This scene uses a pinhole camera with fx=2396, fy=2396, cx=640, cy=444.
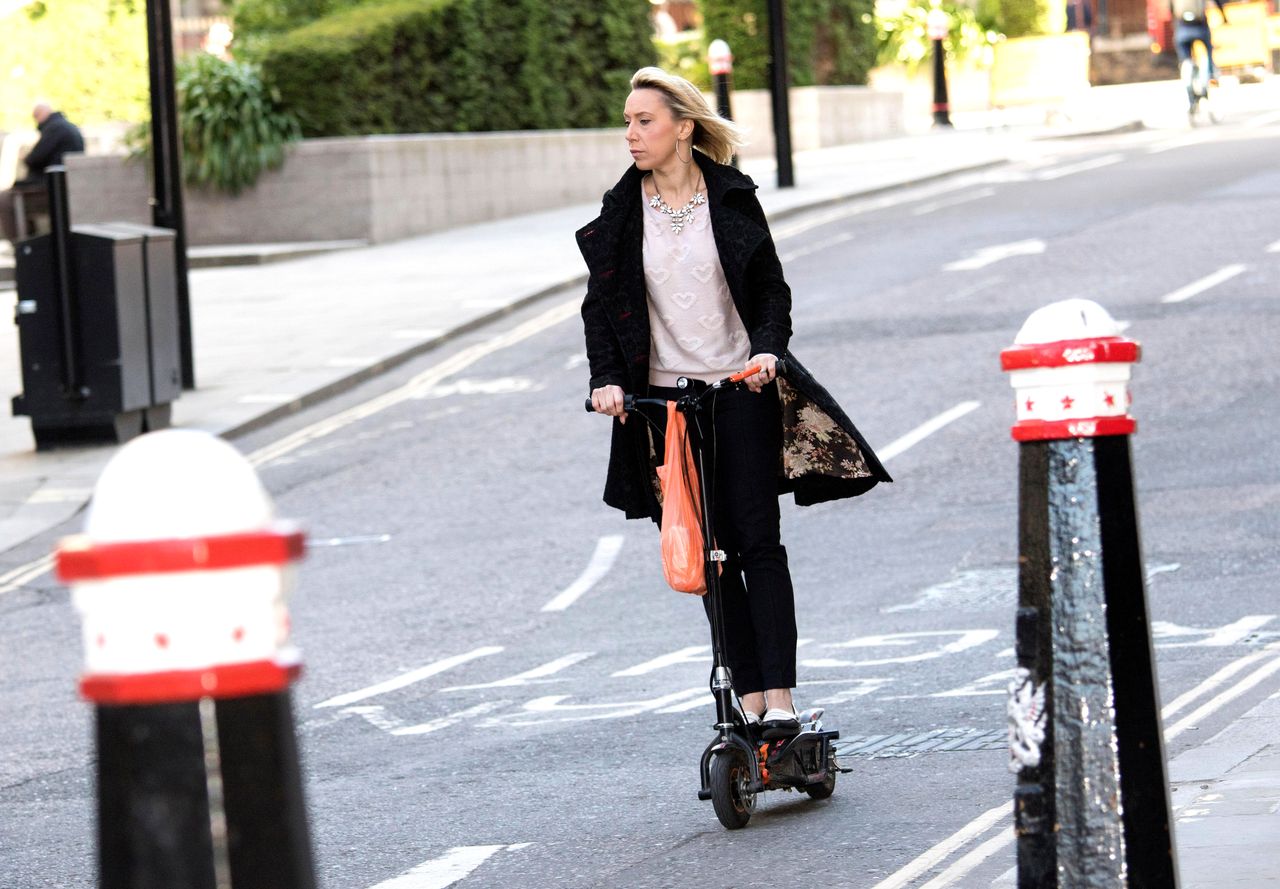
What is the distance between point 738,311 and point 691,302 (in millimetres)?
129

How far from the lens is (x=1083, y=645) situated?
151 inches

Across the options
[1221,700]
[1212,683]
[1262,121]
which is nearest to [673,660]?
[1212,683]

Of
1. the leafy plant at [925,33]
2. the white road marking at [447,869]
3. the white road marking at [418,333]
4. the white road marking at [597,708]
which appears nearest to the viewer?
the white road marking at [447,869]

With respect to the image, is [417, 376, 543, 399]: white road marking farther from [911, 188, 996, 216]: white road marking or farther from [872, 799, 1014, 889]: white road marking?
[872, 799, 1014, 889]: white road marking

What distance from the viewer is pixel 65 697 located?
9.10 m

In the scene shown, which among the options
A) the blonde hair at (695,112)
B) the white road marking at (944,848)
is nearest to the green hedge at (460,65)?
the blonde hair at (695,112)

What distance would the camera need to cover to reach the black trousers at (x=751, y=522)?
639cm

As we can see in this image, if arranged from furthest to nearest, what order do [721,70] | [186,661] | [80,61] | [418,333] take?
[80,61] → [721,70] → [418,333] → [186,661]

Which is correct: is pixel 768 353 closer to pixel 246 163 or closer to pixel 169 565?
pixel 169 565

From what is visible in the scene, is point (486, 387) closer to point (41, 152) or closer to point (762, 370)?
point (762, 370)

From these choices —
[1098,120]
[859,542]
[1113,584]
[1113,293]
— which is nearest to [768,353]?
[1113,584]

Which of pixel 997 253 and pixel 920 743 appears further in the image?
pixel 997 253

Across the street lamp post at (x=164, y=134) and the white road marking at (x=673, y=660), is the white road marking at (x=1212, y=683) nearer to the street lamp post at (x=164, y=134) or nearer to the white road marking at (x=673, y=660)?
the white road marking at (x=673, y=660)

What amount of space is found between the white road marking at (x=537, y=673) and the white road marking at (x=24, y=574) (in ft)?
12.9
